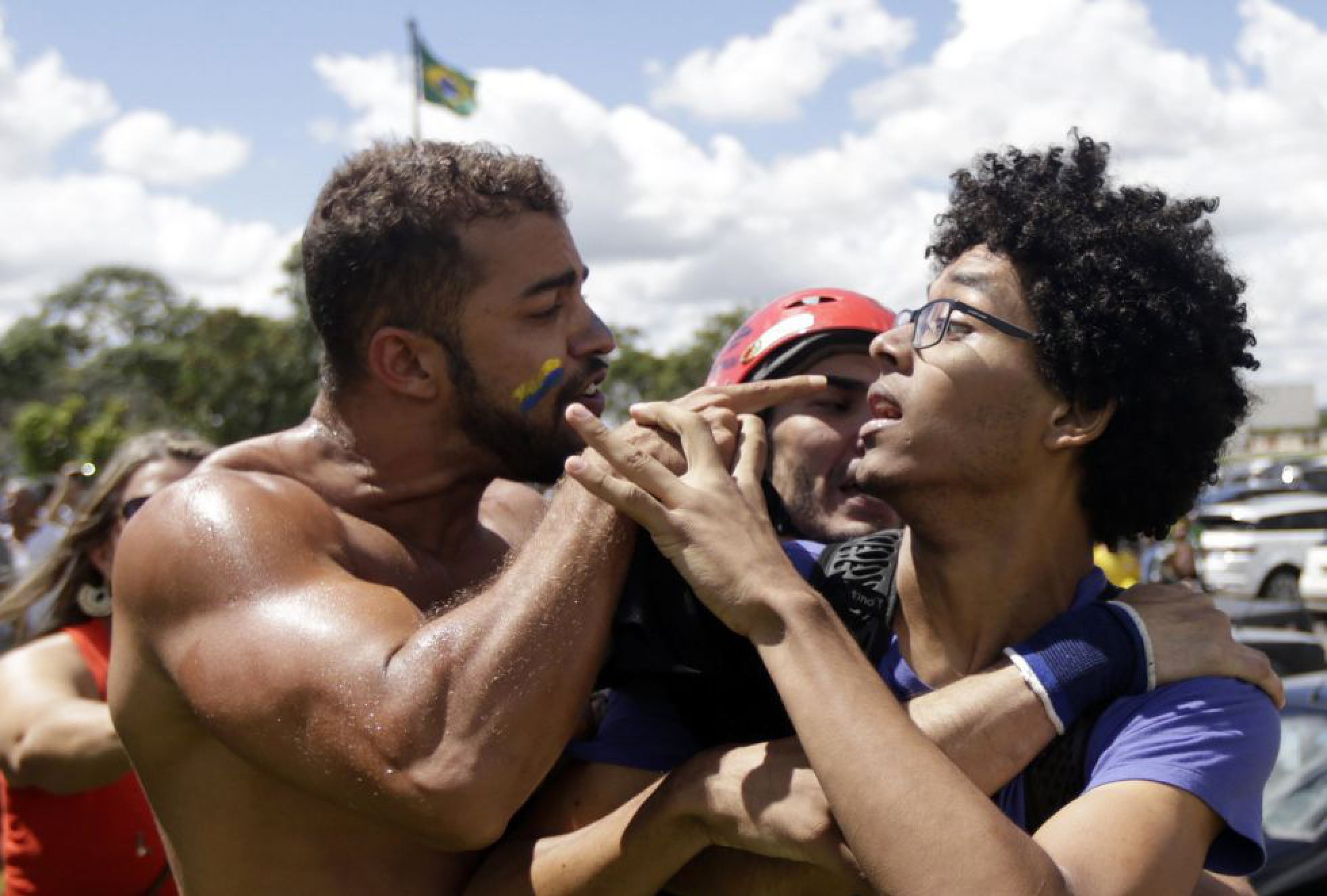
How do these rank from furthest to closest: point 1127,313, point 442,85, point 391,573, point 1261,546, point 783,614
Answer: point 442,85
point 1261,546
point 391,573
point 1127,313
point 783,614

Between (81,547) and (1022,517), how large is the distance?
321 cm

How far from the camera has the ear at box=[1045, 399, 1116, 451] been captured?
7.78 ft

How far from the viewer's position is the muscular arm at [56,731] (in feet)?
12.0

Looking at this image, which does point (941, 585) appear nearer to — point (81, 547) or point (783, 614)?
point (783, 614)

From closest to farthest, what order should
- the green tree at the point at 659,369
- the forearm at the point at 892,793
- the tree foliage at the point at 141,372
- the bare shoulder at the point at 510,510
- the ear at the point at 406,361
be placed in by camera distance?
the forearm at the point at 892,793, the ear at the point at 406,361, the bare shoulder at the point at 510,510, the tree foliage at the point at 141,372, the green tree at the point at 659,369

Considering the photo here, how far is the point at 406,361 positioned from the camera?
2639 mm

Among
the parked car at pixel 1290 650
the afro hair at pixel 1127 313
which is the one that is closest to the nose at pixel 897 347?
the afro hair at pixel 1127 313

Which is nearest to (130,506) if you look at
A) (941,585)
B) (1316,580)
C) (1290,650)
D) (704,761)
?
(704,761)

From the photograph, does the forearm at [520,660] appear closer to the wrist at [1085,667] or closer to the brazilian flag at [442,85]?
the wrist at [1085,667]

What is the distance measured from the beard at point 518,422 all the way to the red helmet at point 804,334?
1.90 feet

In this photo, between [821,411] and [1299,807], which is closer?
[821,411]

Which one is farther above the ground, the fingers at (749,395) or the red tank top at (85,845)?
the fingers at (749,395)

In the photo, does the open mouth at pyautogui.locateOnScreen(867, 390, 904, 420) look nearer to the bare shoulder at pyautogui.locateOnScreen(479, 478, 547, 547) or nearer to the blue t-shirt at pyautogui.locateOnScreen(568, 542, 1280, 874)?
the blue t-shirt at pyautogui.locateOnScreen(568, 542, 1280, 874)

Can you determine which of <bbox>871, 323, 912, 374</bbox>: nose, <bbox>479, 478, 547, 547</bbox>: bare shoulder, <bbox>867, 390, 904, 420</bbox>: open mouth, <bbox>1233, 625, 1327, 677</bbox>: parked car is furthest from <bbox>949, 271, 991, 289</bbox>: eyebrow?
<bbox>1233, 625, 1327, 677</bbox>: parked car
